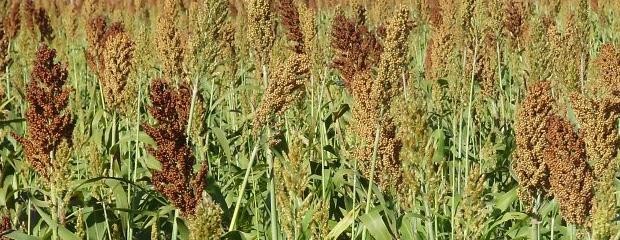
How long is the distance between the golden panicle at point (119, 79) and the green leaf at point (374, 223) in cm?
121

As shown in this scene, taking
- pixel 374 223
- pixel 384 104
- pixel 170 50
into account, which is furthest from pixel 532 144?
pixel 170 50

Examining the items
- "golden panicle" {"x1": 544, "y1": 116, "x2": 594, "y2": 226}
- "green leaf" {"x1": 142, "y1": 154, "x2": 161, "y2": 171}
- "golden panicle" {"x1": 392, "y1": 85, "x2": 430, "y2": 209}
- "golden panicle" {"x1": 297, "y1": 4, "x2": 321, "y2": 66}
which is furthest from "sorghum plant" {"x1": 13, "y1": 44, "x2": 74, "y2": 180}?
"golden panicle" {"x1": 544, "y1": 116, "x2": 594, "y2": 226}

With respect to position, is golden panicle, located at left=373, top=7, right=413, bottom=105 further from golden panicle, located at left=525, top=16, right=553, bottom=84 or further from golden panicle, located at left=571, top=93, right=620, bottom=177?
golden panicle, located at left=525, top=16, right=553, bottom=84

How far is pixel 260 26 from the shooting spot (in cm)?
336

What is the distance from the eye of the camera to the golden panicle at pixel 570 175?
7.23ft

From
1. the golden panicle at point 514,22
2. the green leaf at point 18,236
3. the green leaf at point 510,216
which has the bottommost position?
the green leaf at point 510,216

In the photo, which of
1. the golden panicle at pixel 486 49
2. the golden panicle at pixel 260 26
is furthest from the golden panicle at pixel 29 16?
the golden panicle at pixel 260 26

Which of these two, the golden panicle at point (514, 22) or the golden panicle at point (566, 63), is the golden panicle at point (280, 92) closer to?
the golden panicle at point (566, 63)

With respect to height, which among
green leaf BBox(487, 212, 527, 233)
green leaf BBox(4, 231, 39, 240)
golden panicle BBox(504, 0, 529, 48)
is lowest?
green leaf BBox(487, 212, 527, 233)

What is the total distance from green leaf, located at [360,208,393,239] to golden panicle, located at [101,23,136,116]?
47.6 inches

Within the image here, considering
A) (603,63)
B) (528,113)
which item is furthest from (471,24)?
(528,113)

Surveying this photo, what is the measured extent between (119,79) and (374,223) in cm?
136

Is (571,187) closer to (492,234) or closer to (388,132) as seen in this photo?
(388,132)

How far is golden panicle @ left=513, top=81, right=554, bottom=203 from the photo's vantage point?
2.42 metres
